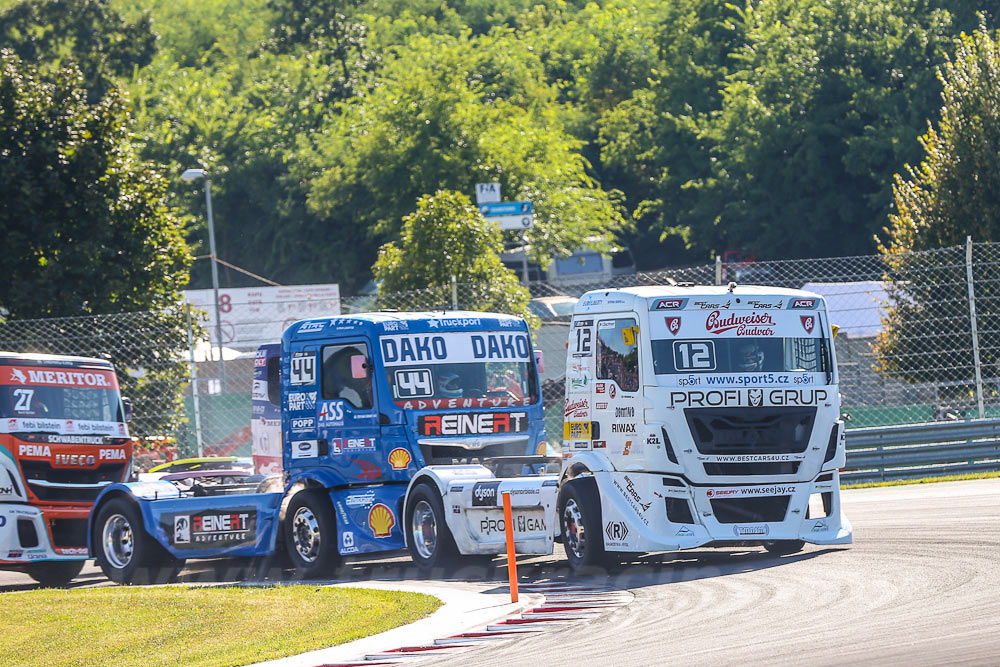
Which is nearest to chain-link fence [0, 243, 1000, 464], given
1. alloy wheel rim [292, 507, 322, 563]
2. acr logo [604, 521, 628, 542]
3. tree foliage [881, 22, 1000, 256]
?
tree foliage [881, 22, 1000, 256]

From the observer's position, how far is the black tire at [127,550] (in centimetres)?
1596

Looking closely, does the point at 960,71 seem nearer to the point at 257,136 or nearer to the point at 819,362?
the point at 819,362

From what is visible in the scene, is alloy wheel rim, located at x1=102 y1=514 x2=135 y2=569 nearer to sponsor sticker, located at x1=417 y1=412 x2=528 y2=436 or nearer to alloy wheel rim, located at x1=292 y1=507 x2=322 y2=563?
alloy wheel rim, located at x1=292 y1=507 x2=322 y2=563

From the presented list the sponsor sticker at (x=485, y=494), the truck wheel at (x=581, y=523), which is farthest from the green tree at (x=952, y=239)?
the sponsor sticker at (x=485, y=494)

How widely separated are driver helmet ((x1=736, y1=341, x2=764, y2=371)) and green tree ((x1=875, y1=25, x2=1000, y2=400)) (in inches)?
281

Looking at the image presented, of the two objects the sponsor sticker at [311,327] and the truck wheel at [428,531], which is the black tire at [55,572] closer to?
the sponsor sticker at [311,327]

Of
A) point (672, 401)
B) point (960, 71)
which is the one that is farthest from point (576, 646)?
point (960, 71)

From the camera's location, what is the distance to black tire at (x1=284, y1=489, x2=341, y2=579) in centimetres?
1484

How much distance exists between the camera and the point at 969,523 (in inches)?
570

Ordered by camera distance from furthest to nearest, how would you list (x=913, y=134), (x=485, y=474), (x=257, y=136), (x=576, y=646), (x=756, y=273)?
(x=257, y=136), (x=913, y=134), (x=756, y=273), (x=485, y=474), (x=576, y=646)

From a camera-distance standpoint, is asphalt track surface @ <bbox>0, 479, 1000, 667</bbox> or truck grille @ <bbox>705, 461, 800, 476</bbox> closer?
asphalt track surface @ <bbox>0, 479, 1000, 667</bbox>

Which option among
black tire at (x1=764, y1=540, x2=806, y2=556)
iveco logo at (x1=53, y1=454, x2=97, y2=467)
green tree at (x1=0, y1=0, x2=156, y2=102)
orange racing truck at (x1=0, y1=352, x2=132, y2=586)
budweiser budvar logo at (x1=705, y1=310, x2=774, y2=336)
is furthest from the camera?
green tree at (x1=0, y1=0, x2=156, y2=102)

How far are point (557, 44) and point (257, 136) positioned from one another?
2118cm

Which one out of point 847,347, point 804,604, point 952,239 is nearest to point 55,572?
point 804,604
